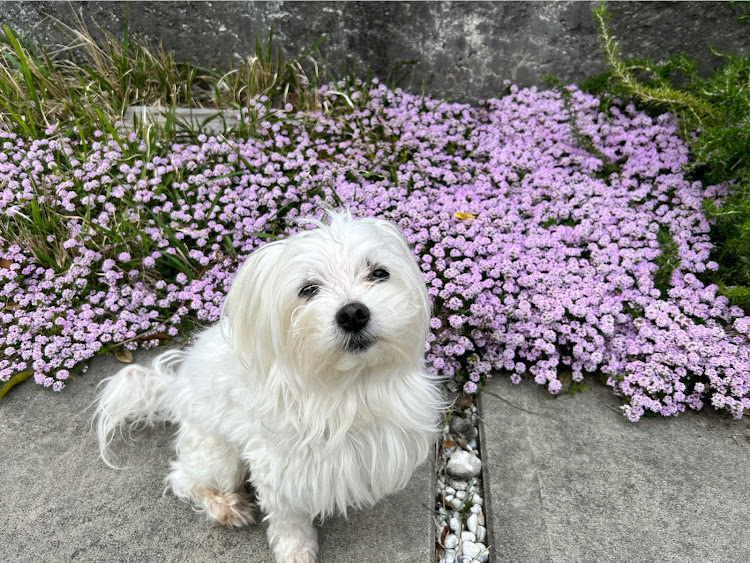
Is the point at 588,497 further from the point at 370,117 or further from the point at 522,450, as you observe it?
the point at 370,117

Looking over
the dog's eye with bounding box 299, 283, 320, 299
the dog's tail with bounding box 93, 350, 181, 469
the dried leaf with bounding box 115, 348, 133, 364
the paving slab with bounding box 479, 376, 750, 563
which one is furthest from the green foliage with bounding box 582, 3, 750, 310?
the dried leaf with bounding box 115, 348, 133, 364

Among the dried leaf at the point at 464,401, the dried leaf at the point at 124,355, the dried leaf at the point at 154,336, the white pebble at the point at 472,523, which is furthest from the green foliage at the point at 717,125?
the dried leaf at the point at 124,355

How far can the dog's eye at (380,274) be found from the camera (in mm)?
1811

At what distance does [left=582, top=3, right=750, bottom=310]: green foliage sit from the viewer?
2867 millimetres

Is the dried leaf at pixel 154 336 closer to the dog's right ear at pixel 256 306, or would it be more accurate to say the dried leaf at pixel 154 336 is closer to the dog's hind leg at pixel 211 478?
the dog's hind leg at pixel 211 478

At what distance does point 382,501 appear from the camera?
93.4 inches

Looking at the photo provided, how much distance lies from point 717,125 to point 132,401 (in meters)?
3.55

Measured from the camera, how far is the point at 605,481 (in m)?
2.37

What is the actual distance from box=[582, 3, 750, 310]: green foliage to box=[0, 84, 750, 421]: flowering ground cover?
119 mm

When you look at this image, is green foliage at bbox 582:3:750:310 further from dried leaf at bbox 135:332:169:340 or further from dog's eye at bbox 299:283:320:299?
dried leaf at bbox 135:332:169:340

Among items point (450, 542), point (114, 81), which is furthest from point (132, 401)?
point (114, 81)

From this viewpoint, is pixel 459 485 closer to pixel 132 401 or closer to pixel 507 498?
pixel 507 498

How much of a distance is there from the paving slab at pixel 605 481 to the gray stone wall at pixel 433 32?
2.56m

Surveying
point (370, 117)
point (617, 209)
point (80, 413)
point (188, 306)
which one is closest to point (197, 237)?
point (188, 306)
